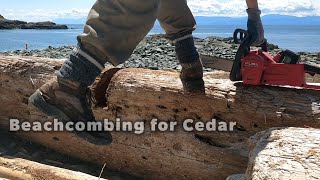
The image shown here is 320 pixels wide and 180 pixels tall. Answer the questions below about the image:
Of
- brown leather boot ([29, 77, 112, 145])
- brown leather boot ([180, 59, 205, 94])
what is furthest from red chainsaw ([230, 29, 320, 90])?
brown leather boot ([29, 77, 112, 145])

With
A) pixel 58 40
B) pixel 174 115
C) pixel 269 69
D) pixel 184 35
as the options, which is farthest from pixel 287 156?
pixel 58 40

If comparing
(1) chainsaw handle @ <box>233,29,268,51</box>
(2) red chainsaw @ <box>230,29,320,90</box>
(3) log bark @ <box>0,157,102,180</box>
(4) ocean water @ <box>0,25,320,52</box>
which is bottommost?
(4) ocean water @ <box>0,25,320,52</box>

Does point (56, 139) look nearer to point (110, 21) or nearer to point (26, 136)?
point (26, 136)

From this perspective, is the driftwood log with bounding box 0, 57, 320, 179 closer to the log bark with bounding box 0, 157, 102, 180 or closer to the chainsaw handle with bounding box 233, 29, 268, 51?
the chainsaw handle with bounding box 233, 29, 268, 51

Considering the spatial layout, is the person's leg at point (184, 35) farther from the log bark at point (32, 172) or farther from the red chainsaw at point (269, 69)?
the log bark at point (32, 172)

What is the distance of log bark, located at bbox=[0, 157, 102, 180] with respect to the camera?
3645mm

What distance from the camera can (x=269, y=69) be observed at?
11.0ft

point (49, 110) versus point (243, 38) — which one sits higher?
point (243, 38)

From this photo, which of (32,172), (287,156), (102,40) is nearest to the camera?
(102,40)

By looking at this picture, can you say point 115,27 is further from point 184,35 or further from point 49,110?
point 184,35

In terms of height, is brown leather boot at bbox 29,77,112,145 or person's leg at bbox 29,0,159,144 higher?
person's leg at bbox 29,0,159,144

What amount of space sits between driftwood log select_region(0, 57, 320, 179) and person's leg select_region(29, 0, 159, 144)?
143 centimetres

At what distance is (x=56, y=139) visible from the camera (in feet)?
15.3

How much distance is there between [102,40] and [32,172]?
2.05 m
